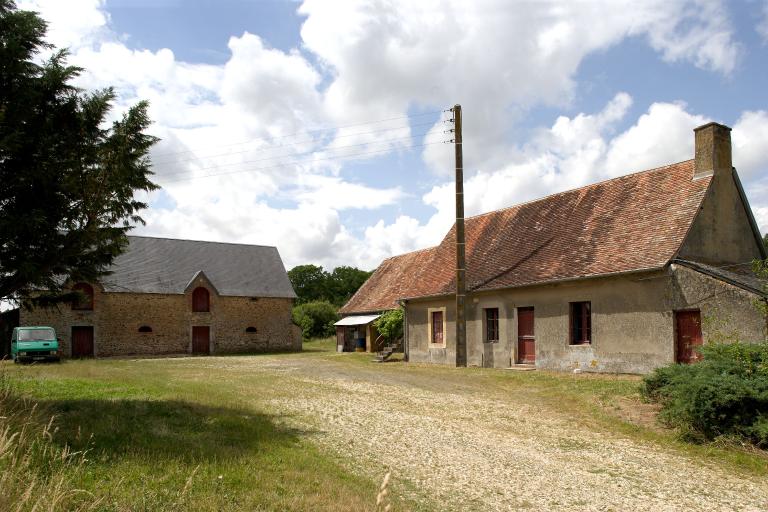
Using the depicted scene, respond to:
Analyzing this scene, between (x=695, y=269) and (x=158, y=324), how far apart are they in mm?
29230

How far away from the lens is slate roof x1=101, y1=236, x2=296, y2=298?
113ft

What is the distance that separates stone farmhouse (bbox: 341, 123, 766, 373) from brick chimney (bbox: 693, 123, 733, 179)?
0.10 feet

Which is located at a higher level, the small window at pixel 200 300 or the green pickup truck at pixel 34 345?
the small window at pixel 200 300

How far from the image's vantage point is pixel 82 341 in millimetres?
32250

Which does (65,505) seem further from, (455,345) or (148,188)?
(455,345)

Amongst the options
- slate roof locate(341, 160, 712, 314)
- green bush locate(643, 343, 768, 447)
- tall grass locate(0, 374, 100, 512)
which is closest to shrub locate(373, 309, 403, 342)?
slate roof locate(341, 160, 712, 314)

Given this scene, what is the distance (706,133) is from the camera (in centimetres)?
1703

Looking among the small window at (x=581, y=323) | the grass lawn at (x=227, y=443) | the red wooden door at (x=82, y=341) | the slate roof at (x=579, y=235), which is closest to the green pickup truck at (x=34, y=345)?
the red wooden door at (x=82, y=341)

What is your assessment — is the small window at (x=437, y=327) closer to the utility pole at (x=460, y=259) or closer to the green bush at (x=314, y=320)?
the utility pole at (x=460, y=259)

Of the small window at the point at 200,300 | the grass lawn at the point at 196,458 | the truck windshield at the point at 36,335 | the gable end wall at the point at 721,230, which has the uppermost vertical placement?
the gable end wall at the point at 721,230

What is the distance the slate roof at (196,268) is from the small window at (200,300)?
0.78 m

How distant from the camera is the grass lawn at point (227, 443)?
521 cm

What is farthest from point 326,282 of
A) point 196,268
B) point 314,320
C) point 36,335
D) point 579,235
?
point 579,235

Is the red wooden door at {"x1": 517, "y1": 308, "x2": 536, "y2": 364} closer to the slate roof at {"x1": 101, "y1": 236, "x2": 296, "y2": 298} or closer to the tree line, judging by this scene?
the slate roof at {"x1": 101, "y1": 236, "x2": 296, "y2": 298}
